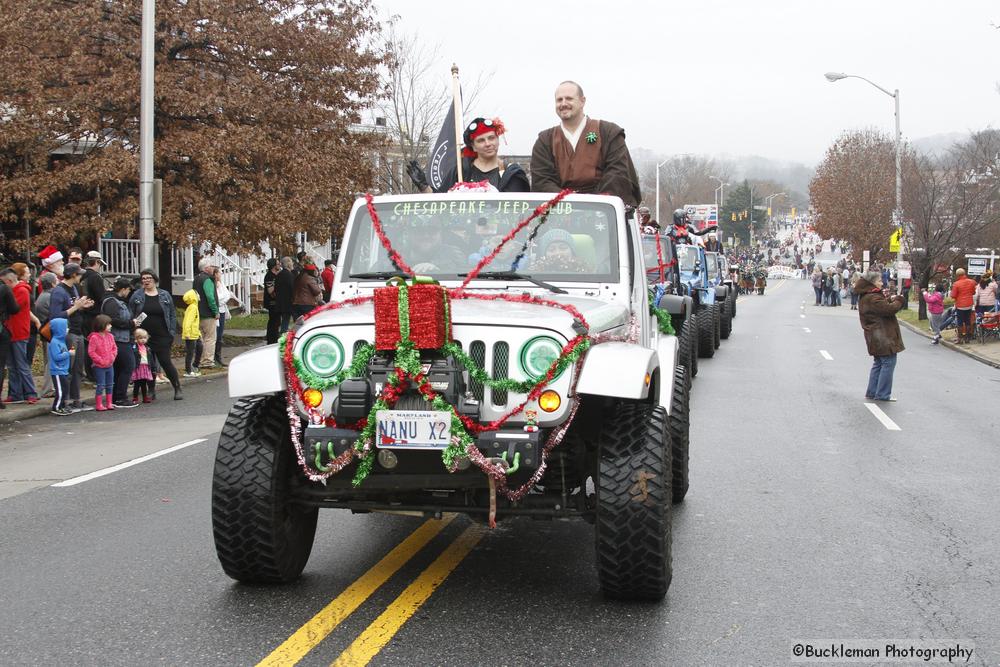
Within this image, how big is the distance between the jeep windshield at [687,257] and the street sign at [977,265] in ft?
72.0

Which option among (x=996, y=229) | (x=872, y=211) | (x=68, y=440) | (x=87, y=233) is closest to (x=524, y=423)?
(x=68, y=440)

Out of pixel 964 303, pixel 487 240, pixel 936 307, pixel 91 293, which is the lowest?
pixel 936 307

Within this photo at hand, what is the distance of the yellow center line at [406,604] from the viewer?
15.0 ft

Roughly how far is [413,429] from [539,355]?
663 millimetres

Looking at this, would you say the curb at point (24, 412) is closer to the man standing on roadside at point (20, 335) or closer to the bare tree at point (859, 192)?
the man standing on roadside at point (20, 335)

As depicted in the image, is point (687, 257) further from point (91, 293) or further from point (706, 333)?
point (91, 293)

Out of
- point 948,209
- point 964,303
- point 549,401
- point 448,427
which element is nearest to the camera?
point 448,427

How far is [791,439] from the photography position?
11211 millimetres

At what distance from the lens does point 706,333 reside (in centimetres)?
1991

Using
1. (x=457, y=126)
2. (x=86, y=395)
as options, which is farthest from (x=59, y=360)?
(x=457, y=126)

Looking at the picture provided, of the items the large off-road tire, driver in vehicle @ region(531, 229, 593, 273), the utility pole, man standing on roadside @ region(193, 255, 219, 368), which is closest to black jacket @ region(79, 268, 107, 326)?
the utility pole

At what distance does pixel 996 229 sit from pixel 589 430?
4168 centimetres

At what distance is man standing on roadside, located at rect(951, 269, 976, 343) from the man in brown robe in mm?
21673

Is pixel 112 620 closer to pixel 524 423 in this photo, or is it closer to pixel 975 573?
pixel 524 423
